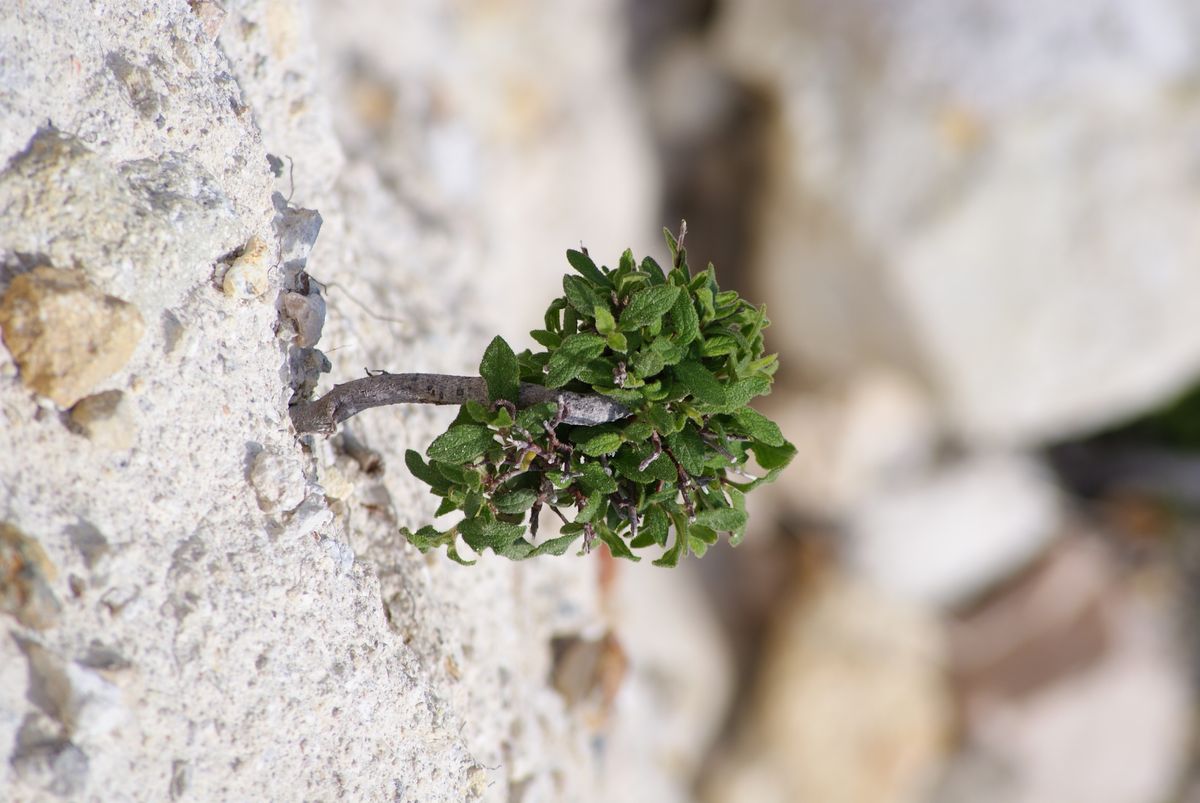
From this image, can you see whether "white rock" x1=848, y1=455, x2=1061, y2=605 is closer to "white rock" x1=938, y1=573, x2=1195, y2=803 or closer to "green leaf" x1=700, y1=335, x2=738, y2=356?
"white rock" x1=938, y1=573, x2=1195, y2=803

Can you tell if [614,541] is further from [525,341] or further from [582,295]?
[525,341]

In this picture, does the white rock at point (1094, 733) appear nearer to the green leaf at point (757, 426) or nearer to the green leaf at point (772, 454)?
the green leaf at point (772, 454)

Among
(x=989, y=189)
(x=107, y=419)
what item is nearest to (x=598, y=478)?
(x=107, y=419)

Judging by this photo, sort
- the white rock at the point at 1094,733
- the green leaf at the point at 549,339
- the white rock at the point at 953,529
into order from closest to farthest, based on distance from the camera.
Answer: the green leaf at the point at 549,339 → the white rock at the point at 1094,733 → the white rock at the point at 953,529

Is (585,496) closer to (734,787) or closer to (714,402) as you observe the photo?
(714,402)

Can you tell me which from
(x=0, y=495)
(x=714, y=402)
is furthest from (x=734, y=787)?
(x=0, y=495)

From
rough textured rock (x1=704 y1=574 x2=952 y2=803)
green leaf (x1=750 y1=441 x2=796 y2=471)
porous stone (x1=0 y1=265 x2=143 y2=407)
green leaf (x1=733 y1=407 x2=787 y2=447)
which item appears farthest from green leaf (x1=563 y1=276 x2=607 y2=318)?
rough textured rock (x1=704 y1=574 x2=952 y2=803)

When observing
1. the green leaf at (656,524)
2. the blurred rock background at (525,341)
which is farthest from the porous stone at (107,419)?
the green leaf at (656,524)
